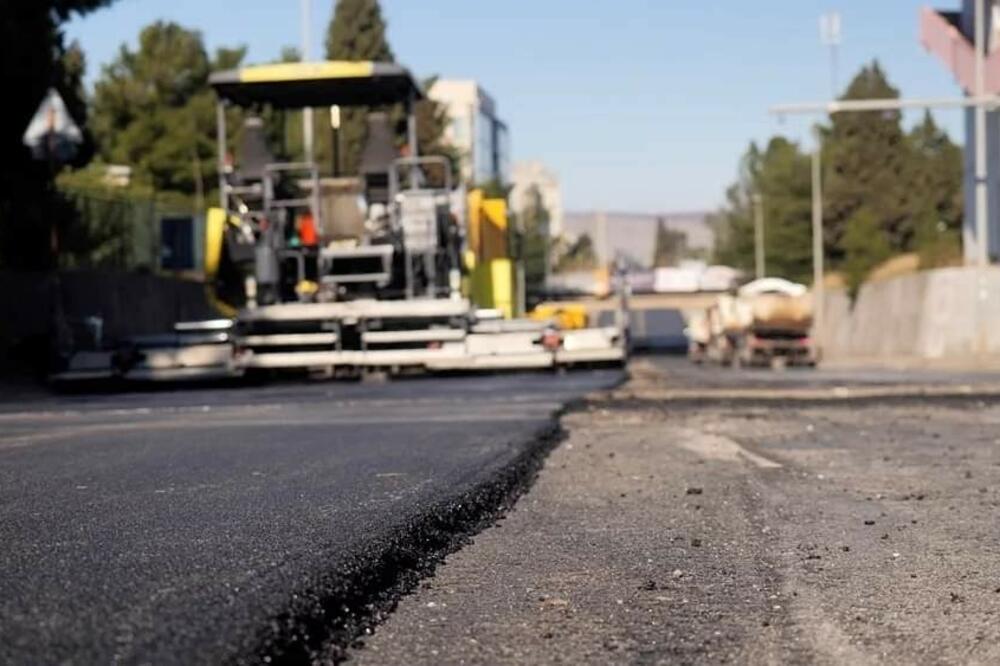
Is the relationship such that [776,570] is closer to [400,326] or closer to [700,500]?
[700,500]

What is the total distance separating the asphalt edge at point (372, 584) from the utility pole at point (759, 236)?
6950 centimetres

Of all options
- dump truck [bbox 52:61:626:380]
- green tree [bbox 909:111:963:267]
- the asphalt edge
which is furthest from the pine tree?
the asphalt edge

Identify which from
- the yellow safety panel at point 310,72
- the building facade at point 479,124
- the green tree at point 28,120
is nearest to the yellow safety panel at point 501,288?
the yellow safety panel at point 310,72

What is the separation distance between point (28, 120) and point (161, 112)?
34284 mm

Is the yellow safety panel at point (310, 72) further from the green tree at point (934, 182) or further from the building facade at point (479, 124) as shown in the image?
the building facade at point (479, 124)

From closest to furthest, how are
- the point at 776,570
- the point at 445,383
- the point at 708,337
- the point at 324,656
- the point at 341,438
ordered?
the point at 324,656
the point at 776,570
the point at 341,438
the point at 445,383
the point at 708,337

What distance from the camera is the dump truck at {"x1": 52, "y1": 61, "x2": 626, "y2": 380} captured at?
738 inches

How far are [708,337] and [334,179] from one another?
111 feet

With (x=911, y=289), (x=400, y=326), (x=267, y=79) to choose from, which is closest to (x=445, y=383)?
(x=400, y=326)

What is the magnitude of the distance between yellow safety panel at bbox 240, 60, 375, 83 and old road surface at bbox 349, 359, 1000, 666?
9.34 meters

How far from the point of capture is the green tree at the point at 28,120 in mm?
21281

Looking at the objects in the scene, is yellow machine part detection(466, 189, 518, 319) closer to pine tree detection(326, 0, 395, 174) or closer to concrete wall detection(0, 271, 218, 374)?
concrete wall detection(0, 271, 218, 374)

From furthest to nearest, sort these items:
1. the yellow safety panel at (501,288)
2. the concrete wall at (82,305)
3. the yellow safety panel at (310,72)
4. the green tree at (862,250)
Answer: the green tree at (862,250)
the yellow safety panel at (501,288)
the concrete wall at (82,305)
the yellow safety panel at (310,72)

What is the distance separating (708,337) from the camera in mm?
51969
